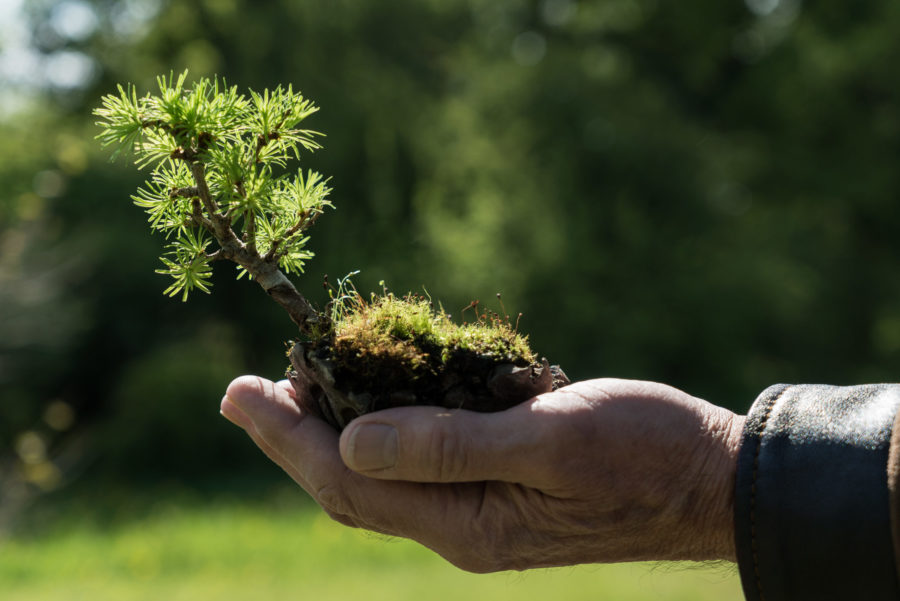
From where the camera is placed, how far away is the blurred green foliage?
510 inches

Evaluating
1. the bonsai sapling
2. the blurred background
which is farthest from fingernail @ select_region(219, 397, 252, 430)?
the blurred background

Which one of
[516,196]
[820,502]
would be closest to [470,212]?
[516,196]

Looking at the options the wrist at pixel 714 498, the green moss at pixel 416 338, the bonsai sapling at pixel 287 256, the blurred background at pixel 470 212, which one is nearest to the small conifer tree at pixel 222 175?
the bonsai sapling at pixel 287 256

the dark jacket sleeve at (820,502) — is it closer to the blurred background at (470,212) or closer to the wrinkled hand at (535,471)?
the wrinkled hand at (535,471)

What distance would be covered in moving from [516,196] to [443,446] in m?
14.0

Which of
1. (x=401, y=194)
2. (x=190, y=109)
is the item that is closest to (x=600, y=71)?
(x=401, y=194)

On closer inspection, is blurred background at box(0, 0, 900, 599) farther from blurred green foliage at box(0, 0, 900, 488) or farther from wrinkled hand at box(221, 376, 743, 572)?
wrinkled hand at box(221, 376, 743, 572)

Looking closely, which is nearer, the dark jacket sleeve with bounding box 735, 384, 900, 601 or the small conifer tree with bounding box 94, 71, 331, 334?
the dark jacket sleeve with bounding box 735, 384, 900, 601

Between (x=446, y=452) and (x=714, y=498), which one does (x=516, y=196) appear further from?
(x=446, y=452)

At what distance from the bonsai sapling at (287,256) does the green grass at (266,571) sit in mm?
4659

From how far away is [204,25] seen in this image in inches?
627

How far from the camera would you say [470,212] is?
15.7 meters

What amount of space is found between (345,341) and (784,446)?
128 cm

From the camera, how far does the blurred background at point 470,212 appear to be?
41.1 ft
